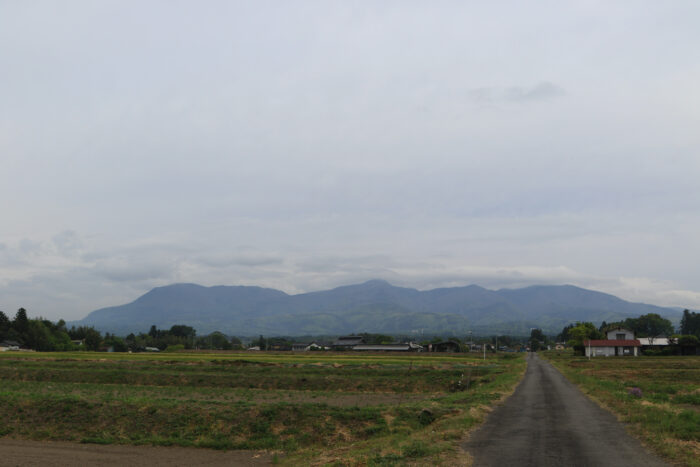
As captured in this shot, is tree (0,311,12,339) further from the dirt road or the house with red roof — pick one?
the house with red roof

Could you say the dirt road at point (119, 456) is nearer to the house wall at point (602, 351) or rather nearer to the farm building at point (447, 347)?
the house wall at point (602, 351)

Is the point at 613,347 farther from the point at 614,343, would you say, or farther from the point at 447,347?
the point at 447,347

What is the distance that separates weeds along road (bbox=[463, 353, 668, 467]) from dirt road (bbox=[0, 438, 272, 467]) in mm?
9448

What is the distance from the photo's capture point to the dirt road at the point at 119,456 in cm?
2179

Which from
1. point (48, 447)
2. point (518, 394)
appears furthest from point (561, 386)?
point (48, 447)

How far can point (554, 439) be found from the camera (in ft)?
64.8

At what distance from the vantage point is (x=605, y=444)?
61.4 feet

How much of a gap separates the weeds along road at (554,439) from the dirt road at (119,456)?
9.45 metres

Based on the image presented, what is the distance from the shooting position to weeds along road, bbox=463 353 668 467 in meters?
16.4

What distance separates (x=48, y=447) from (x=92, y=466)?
20.3ft

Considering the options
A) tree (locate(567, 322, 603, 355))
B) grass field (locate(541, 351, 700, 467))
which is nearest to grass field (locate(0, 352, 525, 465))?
grass field (locate(541, 351, 700, 467))

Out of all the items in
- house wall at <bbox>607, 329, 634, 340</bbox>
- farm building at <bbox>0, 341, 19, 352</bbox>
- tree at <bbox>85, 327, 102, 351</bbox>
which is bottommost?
tree at <bbox>85, 327, 102, 351</bbox>

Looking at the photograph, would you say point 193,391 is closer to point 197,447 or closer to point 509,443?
point 197,447

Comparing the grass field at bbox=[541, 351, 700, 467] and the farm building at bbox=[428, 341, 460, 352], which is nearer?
the grass field at bbox=[541, 351, 700, 467]
